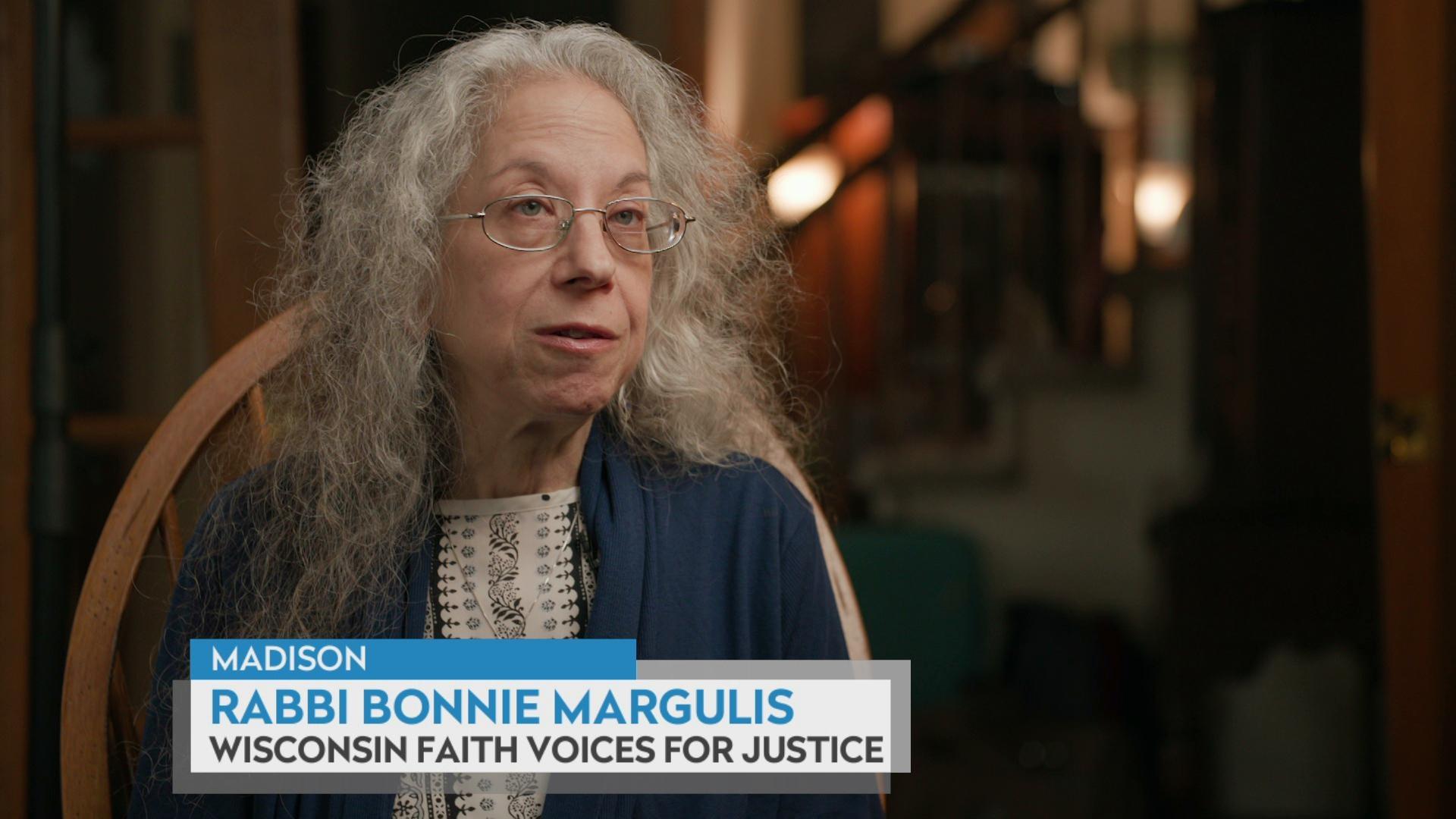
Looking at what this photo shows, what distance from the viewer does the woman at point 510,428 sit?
0.83 meters

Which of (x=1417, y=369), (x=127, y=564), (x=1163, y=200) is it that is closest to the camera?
(x=127, y=564)

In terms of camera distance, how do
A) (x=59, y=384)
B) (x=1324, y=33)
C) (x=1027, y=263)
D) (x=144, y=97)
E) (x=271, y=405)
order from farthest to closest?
1. (x=1027, y=263)
2. (x=1324, y=33)
3. (x=144, y=97)
4. (x=59, y=384)
5. (x=271, y=405)

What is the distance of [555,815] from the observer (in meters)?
0.83

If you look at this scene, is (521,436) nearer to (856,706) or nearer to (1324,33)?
(856,706)

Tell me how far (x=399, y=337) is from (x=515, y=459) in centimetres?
13

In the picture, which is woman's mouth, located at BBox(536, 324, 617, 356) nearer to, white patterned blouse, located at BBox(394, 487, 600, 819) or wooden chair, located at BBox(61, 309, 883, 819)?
white patterned blouse, located at BBox(394, 487, 600, 819)

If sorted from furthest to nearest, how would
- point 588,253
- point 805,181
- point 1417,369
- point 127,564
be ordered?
point 805,181
point 1417,369
point 127,564
point 588,253

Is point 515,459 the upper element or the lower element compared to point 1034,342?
lower

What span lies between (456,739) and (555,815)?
0.30 ft

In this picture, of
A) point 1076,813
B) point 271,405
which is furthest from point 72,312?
point 1076,813

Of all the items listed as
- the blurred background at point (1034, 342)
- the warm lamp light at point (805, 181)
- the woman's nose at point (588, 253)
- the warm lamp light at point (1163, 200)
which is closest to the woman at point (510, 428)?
the woman's nose at point (588, 253)

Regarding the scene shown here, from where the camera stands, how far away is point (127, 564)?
92 centimetres

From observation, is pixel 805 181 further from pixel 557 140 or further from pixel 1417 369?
pixel 557 140

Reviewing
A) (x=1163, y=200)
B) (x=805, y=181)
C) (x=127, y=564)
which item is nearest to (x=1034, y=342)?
(x=805, y=181)
